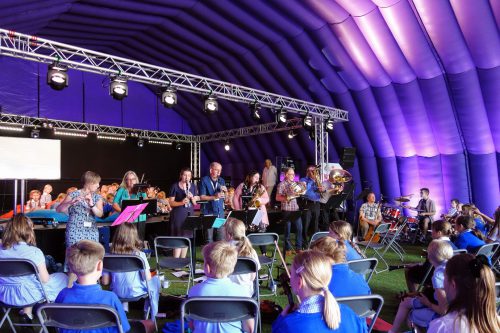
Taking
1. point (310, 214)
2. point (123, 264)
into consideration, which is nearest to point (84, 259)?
point (123, 264)

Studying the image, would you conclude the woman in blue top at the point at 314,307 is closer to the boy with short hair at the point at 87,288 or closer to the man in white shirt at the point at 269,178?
the boy with short hair at the point at 87,288

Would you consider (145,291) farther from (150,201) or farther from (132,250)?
(150,201)

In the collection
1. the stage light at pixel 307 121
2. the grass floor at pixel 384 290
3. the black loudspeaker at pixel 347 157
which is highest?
the stage light at pixel 307 121

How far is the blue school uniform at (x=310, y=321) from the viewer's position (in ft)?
6.24

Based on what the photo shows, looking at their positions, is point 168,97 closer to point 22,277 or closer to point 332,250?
point 22,277

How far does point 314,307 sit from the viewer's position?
1.95 m

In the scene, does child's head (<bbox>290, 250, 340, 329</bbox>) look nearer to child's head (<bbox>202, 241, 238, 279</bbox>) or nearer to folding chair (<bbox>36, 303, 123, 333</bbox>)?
child's head (<bbox>202, 241, 238, 279</bbox>)

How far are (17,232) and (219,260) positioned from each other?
245cm

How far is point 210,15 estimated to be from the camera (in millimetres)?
11484

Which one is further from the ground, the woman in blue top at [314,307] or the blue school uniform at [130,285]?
the woman in blue top at [314,307]

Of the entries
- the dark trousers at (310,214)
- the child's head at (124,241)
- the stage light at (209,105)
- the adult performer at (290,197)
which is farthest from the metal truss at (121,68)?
the child's head at (124,241)

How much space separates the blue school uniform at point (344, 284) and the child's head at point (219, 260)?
0.81 meters

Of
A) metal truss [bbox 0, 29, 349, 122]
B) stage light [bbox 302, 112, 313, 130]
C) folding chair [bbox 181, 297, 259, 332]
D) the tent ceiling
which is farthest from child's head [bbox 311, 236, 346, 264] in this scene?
stage light [bbox 302, 112, 313, 130]

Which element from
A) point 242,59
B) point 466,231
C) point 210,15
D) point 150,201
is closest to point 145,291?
point 150,201
